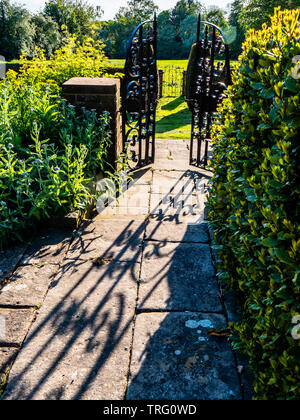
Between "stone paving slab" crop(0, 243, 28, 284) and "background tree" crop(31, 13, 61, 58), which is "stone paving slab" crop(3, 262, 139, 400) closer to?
"stone paving slab" crop(0, 243, 28, 284)

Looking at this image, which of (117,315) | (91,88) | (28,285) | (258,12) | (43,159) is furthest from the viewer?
(258,12)

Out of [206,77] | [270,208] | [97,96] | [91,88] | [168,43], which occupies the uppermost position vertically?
[168,43]

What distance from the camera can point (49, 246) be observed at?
3764 millimetres

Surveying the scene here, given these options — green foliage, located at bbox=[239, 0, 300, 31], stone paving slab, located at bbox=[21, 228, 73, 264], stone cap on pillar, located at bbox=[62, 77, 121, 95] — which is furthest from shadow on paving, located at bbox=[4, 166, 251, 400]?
green foliage, located at bbox=[239, 0, 300, 31]

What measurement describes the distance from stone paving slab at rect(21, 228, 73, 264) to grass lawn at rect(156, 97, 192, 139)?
4.89 metres

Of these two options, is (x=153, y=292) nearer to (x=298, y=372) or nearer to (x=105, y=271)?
(x=105, y=271)

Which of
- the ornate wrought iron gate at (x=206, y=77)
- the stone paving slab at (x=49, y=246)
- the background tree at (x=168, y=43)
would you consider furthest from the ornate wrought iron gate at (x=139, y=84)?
the background tree at (x=168, y=43)

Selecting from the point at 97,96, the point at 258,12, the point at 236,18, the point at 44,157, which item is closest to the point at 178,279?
the point at 44,157

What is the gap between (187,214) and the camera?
4.61 meters

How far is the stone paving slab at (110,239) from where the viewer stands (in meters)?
3.66

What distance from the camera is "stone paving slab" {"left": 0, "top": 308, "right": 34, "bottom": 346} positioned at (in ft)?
8.50

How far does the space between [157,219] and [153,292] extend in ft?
4.86

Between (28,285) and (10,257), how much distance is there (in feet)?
1.76

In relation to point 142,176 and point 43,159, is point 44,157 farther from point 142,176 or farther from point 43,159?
point 142,176
